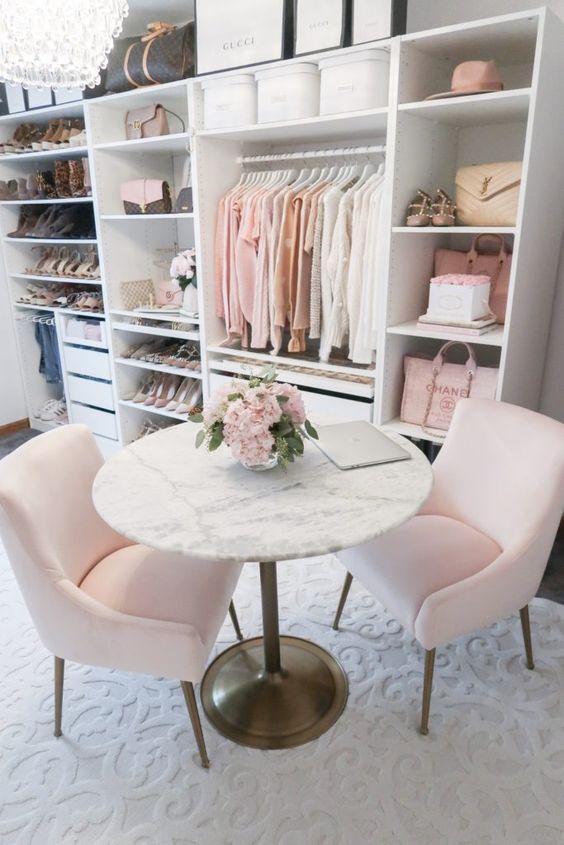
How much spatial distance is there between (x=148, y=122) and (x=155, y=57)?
32 centimetres

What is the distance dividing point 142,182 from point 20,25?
1.53 meters

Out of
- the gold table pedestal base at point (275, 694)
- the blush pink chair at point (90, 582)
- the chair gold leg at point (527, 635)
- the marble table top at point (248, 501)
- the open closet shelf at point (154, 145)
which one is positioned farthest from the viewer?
the open closet shelf at point (154, 145)

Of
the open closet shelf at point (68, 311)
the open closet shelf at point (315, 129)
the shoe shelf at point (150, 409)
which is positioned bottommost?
the shoe shelf at point (150, 409)

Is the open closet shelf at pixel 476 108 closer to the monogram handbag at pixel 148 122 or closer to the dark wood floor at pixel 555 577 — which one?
the monogram handbag at pixel 148 122

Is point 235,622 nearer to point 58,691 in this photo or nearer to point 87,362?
point 58,691

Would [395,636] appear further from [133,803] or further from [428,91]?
[428,91]

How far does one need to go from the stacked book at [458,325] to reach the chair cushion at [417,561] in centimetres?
75

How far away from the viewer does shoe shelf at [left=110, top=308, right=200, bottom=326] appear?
3074 millimetres

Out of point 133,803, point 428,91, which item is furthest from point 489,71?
point 133,803

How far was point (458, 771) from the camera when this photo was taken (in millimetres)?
1603

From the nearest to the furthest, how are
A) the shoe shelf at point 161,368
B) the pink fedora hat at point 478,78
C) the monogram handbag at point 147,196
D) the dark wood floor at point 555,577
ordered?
the pink fedora hat at point 478,78 < the dark wood floor at point 555,577 < the monogram handbag at point 147,196 < the shoe shelf at point 161,368

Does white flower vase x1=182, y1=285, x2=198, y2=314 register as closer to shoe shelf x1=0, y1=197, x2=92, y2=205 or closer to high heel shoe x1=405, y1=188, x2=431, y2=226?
shoe shelf x1=0, y1=197, x2=92, y2=205

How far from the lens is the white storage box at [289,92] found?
7.73 feet

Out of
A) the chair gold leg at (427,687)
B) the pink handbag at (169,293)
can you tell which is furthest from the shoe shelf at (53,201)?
the chair gold leg at (427,687)
